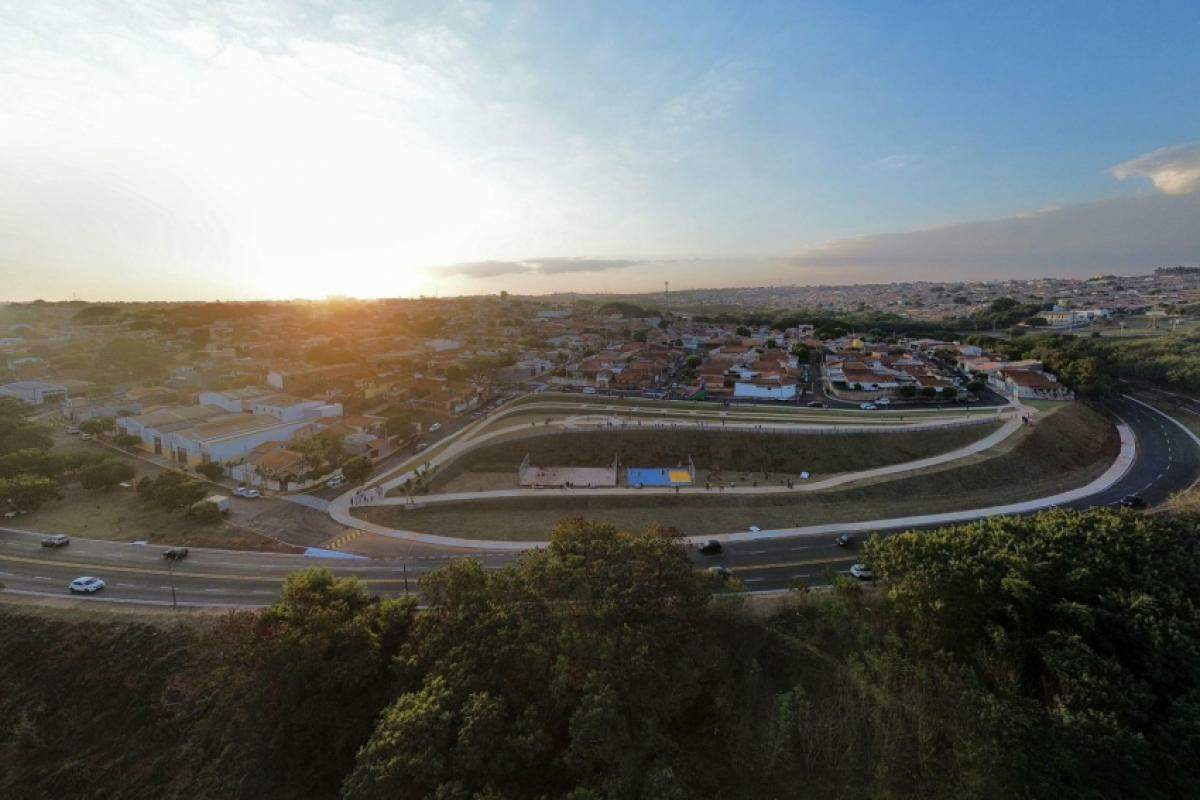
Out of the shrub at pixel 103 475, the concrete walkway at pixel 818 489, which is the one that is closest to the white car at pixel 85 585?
the concrete walkway at pixel 818 489

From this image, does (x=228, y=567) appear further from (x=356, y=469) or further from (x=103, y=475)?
(x=103, y=475)

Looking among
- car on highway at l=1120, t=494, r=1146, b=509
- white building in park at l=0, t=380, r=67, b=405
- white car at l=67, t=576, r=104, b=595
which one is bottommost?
car on highway at l=1120, t=494, r=1146, b=509

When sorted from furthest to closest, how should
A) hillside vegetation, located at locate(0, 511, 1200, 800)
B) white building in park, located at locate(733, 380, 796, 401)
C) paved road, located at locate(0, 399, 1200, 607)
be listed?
white building in park, located at locate(733, 380, 796, 401)
paved road, located at locate(0, 399, 1200, 607)
hillside vegetation, located at locate(0, 511, 1200, 800)

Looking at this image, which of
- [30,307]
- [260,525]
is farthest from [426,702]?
[30,307]

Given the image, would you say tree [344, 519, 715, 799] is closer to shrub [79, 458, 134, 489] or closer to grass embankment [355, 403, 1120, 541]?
grass embankment [355, 403, 1120, 541]

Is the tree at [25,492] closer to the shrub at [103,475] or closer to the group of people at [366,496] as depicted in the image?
the shrub at [103,475]

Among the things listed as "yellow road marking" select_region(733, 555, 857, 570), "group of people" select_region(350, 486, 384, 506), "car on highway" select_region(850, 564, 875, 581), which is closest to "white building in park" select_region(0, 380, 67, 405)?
"group of people" select_region(350, 486, 384, 506)

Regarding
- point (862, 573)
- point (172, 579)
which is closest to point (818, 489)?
point (862, 573)
